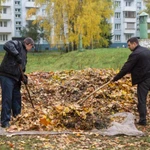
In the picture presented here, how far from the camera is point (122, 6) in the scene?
59906 millimetres

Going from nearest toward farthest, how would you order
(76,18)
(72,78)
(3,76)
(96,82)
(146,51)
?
(3,76) → (146,51) → (96,82) → (72,78) → (76,18)

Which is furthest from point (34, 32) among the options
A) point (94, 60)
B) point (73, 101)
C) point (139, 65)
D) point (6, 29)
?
point (139, 65)

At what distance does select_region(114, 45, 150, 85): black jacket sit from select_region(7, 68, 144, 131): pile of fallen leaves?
985 mm

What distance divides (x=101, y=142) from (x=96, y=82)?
14.6ft

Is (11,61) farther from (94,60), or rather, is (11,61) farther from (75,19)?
(75,19)

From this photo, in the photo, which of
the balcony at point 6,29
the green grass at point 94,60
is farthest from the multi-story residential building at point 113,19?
the green grass at point 94,60

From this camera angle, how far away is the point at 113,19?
58312mm

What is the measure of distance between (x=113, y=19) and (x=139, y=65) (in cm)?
5221

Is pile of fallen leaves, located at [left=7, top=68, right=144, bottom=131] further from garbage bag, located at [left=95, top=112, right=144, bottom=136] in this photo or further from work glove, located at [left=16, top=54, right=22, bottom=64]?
work glove, located at [left=16, top=54, right=22, bottom=64]

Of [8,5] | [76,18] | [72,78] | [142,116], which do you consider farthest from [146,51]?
[8,5]

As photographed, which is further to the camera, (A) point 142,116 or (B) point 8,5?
(B) point 8,5

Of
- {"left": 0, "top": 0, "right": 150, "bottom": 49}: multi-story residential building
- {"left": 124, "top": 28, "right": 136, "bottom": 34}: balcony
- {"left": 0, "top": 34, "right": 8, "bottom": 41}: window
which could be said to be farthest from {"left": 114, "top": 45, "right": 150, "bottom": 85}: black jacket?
{"left": 124, "top": 28, "right": 136, "bottom": 34}: balcony

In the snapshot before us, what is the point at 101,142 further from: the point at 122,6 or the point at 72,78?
the point at 122,6

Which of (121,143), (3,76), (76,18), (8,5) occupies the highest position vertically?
(8,5)
